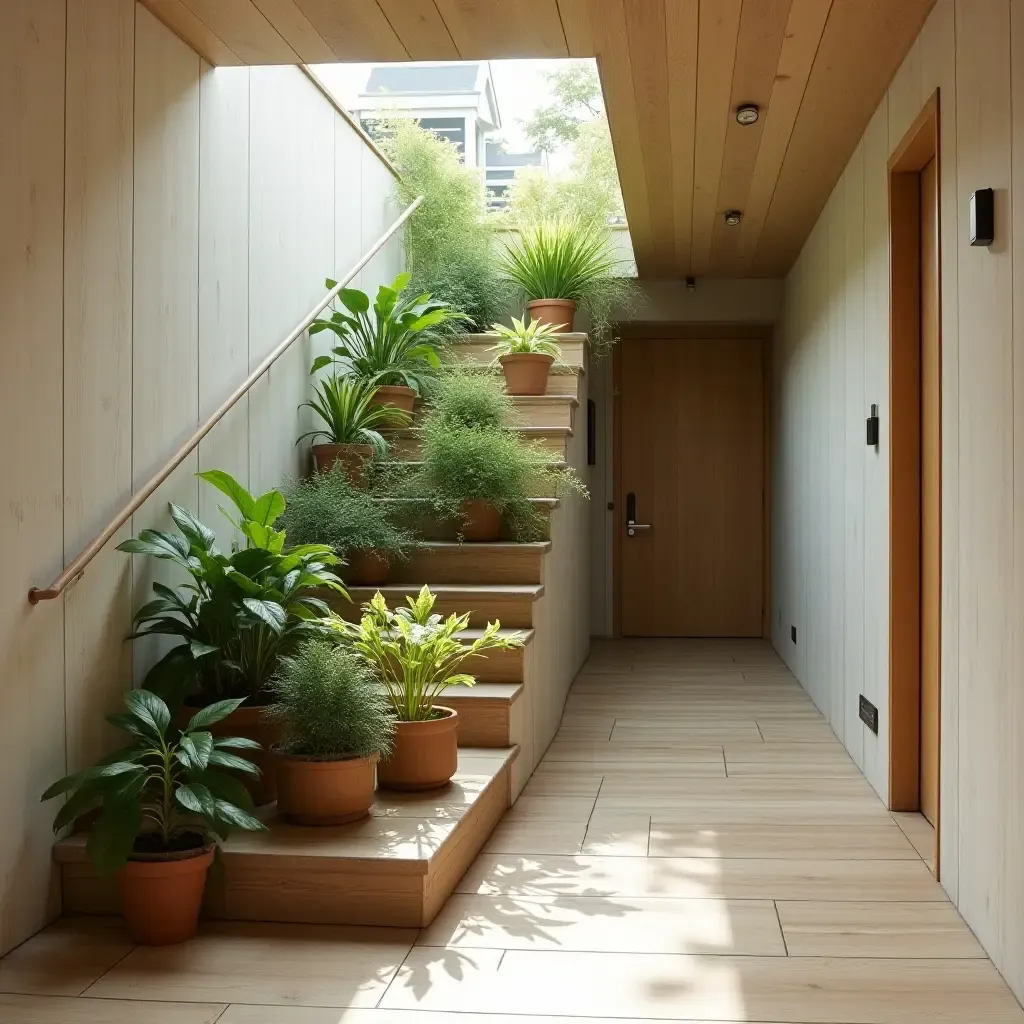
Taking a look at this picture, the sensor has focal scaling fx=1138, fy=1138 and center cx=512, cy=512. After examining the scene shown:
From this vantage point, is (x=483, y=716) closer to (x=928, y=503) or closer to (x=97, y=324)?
(x=928, y=503)

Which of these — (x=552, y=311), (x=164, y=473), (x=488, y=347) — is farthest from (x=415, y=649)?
(x=552, y=311)

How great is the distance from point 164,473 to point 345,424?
1.70m

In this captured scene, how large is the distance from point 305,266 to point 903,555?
8.13 ft

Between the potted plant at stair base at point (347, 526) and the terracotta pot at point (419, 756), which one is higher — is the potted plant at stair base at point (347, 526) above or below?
above

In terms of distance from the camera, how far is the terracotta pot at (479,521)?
14.0ft

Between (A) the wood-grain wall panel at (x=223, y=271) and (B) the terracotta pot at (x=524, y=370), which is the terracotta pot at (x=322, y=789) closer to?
(A) the wood-grain wall panel at (x=223, y=271)

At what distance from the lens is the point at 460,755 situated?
342 cm

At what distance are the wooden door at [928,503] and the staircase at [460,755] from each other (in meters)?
1.23

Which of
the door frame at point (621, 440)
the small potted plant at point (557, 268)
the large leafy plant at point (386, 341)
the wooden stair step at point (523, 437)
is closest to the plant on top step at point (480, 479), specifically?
the wooden stair step at point (523, 437)

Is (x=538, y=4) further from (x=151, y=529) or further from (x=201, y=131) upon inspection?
(x=151, y=529)

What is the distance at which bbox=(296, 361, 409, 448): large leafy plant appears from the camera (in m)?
4.57

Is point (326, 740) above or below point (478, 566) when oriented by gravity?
below

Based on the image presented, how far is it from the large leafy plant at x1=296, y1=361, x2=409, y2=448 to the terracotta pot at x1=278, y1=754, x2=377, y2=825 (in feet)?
6.48

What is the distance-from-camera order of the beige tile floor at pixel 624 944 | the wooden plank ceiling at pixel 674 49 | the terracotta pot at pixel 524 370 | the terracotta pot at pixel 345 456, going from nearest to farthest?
the beige tile floor at pixel 624 944
the wooden plank ceiling at pixel 674 49
the terracotta pot at pixel 345 456
the terracotta pot at pixel 524 370
